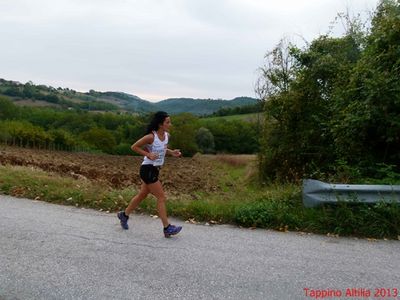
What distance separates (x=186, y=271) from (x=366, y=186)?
360 cm

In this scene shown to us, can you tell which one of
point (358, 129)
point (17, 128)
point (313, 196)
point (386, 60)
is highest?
point (386, 60)

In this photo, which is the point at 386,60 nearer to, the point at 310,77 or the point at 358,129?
the point at 358,129

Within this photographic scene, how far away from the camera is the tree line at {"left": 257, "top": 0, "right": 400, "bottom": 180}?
8719 mm

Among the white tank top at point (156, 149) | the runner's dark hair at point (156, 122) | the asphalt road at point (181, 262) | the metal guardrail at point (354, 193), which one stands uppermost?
the runner's dark hair at point (156, 122)

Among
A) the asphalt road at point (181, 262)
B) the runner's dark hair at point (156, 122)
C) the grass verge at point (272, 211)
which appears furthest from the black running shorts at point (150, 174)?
the grass verge at point (272, 211)

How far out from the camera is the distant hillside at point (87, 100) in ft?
354

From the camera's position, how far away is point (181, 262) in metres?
4.75

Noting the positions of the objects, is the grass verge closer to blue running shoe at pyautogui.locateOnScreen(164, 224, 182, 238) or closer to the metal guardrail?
the metal guardrail

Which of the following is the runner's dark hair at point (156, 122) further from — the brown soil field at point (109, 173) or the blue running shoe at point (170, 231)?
the brown soil field at point (109, 173)

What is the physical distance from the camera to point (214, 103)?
111312mm

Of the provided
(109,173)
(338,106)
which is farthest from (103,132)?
(338,106)

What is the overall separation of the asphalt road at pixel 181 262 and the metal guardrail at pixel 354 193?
29.8 inches

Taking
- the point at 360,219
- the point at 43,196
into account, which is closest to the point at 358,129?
the point at 360,219

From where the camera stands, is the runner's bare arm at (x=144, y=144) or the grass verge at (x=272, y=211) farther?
the grass verge at (x=272, y=211)
